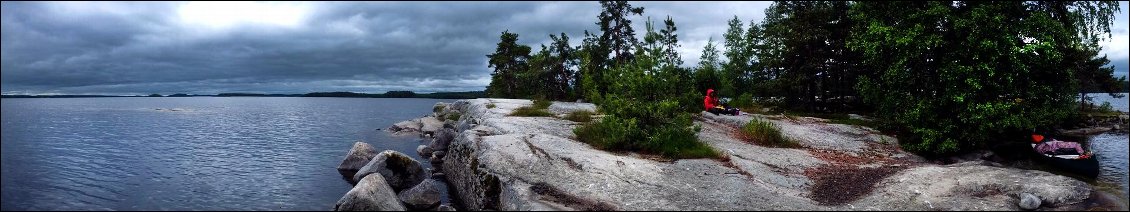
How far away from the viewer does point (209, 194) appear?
756 inches

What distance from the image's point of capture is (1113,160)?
28.0 metres

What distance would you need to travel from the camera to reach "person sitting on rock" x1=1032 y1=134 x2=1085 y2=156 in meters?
23.0

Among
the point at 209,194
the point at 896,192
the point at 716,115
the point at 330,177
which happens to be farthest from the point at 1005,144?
the point at 209,194

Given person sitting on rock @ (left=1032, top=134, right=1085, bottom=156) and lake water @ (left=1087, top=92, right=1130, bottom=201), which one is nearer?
lake water @ (left=1087, top=92, right=1130, bottom=201)

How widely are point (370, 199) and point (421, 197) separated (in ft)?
8.86

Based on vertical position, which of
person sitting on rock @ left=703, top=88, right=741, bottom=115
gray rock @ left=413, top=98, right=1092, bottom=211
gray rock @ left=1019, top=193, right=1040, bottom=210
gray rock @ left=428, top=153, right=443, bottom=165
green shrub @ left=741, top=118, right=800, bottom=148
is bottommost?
gray rock @ left=428, top=153, right=443, bottom=165

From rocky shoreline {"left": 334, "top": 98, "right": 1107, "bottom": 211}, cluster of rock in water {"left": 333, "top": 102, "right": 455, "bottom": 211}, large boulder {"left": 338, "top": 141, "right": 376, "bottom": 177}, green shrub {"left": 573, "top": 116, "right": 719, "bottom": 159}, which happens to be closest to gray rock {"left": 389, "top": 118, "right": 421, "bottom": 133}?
cluster of rock in water {"left": 333, "top": 102, "right": 455, "bottom": 211}

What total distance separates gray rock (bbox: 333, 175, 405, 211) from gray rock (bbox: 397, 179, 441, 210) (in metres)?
1.29

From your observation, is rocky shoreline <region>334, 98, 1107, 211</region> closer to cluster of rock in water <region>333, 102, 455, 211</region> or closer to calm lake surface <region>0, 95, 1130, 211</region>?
cluster of rock in water <region>333, 102, 455, 211</region>

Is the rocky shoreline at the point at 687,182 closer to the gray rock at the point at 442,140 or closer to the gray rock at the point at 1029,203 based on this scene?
the gray rock at the point at 1029,203

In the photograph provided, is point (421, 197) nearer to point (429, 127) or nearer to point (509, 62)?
point (429, 127)

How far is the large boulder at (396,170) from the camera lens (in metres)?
20.8

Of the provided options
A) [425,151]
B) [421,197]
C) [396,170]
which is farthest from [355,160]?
[421,197]

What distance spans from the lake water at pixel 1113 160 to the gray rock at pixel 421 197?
68.7ft
